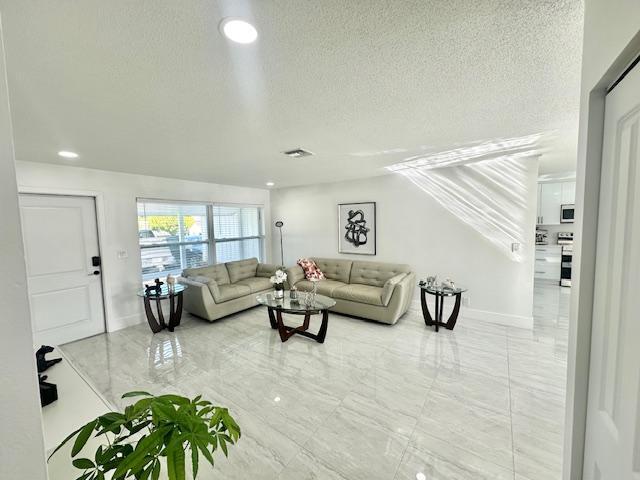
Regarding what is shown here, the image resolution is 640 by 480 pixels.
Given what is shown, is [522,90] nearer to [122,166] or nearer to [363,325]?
[363,325]

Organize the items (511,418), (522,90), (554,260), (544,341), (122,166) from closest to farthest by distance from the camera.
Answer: (522,90)
(511,418)
(544,341)
(122,166)
(554,260)

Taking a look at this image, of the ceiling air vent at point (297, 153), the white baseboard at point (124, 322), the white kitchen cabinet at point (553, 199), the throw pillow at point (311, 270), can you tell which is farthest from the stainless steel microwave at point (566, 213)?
the white baseboard at point (124, 322)

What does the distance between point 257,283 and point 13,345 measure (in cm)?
415

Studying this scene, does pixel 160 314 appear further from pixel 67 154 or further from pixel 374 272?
pixel 374 272

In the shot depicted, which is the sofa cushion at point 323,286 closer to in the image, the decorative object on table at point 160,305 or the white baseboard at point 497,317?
the white baseboard at point 497,317

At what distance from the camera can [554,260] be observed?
5.70 metres

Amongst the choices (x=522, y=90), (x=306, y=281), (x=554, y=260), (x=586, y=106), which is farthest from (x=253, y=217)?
(x=554, y=260)

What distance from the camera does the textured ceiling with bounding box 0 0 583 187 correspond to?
1.05 m

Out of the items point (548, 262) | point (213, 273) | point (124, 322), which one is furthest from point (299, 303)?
point (548, 262)

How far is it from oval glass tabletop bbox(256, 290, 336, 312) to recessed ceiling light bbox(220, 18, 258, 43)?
2.63 meters

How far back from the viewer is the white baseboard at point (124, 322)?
3.78 meters

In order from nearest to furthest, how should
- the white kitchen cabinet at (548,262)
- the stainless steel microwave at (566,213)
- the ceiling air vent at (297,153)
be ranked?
1. the ceiling air vent at (297,153)
2. the stainless steel microwave at (566,213)
3. the white kitchen cabinet at (548,262)

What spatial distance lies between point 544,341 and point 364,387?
2.48 m

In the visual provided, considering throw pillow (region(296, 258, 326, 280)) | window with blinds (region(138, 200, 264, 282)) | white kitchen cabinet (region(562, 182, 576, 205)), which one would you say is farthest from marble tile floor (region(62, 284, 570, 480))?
white kitchen cabinet (region(562, 182, 576, 205))
